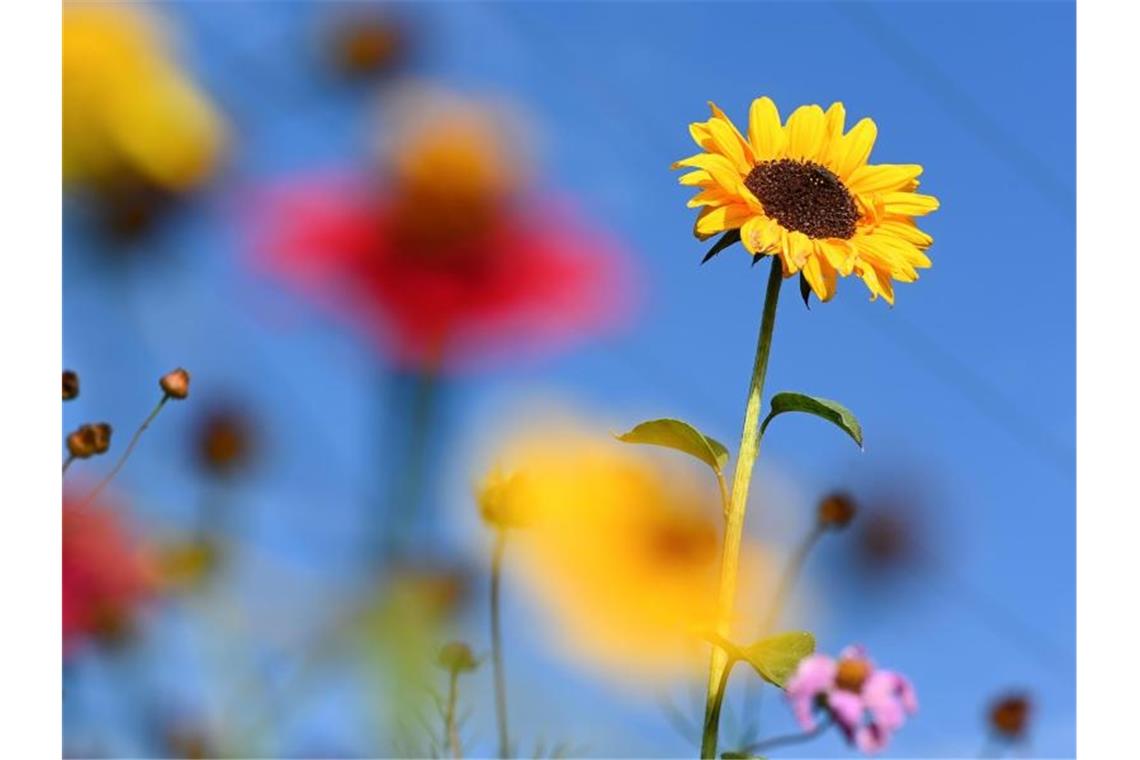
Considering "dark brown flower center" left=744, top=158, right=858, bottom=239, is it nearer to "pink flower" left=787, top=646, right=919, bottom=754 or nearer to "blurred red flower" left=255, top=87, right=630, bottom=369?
"blurred red flower" left=255, top=87, right=630, bottom=369

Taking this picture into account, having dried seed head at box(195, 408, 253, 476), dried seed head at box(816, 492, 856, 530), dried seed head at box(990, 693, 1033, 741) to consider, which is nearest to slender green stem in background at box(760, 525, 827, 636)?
dried seed head at box(816, 492, 856, 530)

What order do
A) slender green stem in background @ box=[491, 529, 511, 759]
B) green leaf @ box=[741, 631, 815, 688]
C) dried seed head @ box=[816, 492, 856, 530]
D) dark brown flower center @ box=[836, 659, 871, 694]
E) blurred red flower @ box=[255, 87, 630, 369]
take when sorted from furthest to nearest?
dried seed head @ box=[816, 492, 856, 530] < dark brown flower center @ box=[836, 659, 871, 694] < slender green stem in background @ box=[491, 529, 511, 759] < blurred red flower @ box=[255, 87, 630, 369] < green leaf @ box=[741, 631, 815, 688]

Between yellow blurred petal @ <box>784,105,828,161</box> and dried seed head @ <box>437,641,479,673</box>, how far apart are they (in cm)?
35

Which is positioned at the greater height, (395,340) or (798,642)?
(395,340)

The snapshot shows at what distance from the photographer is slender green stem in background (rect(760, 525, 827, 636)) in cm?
97

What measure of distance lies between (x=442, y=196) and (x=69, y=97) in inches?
8.9

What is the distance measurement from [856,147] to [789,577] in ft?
1.33

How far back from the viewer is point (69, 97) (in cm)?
75

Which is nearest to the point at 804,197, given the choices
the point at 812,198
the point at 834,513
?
the point at 812,198

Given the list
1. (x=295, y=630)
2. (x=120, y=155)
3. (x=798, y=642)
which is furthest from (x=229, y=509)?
(x=798, y=642)

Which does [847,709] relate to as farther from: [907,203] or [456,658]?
[907,203]
